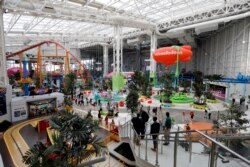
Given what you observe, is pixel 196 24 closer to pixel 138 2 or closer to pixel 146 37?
pixel 138 2

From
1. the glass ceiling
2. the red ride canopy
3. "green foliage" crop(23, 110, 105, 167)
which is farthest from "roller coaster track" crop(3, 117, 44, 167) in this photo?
the red ride canopy

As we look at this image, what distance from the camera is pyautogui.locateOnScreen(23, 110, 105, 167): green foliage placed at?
15.1 ft

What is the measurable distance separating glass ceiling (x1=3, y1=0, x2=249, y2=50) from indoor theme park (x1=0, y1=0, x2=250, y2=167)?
0.41ft

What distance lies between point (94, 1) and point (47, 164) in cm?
2009

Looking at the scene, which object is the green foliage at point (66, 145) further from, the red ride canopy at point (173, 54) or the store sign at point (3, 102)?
the red ride canopy at point (173, 54)

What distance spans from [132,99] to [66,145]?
319 inches

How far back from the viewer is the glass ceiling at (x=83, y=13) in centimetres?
1728

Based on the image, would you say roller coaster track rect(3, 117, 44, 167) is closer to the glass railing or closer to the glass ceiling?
the glass railing

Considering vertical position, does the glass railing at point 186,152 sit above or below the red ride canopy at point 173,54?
below

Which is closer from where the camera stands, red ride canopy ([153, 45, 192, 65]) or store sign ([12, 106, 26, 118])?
store sign ([12, 106, 26, 118])

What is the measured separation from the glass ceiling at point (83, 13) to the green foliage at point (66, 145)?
15.1 m

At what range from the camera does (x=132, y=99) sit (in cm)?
1282

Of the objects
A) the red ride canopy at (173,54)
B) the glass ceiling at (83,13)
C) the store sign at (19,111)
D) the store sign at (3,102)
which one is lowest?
the store sign at (19,111)

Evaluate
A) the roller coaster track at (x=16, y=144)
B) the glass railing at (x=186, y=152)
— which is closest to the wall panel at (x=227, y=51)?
the glass railing at (x=186, y=152)
